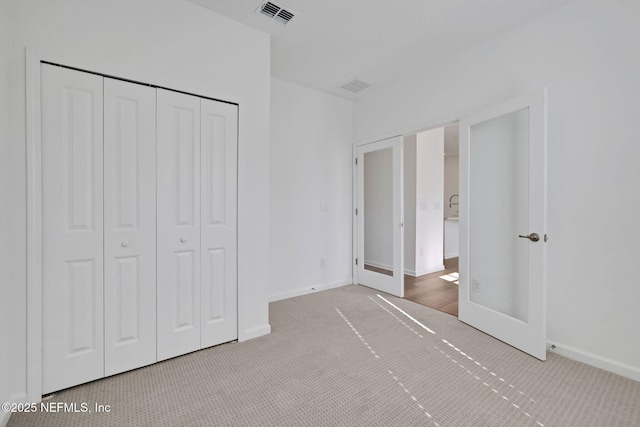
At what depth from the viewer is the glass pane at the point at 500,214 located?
2.44 metres

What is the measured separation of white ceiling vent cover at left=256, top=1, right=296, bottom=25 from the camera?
2.25 m

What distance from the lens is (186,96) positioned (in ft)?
7.20

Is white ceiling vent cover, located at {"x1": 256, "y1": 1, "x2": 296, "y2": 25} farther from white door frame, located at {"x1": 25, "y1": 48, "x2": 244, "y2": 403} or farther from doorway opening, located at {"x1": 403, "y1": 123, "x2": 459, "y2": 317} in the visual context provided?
doorway opening, located at {"x1": 403, "y1": 123, "x2": 459, "y2": 317}

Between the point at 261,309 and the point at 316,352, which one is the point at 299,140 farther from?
the point at 316,352

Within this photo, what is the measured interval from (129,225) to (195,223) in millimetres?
433

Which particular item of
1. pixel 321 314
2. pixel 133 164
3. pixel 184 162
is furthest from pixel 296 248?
pixel 133 164

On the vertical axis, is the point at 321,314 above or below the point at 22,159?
below

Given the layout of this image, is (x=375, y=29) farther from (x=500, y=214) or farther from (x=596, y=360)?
(x=596, y=360)

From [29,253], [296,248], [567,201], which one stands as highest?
[567,201]

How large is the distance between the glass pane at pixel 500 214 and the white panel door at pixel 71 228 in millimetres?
3102

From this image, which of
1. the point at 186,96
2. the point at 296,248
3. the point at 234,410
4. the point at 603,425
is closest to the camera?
the point at 603,425

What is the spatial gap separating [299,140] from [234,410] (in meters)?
2.98

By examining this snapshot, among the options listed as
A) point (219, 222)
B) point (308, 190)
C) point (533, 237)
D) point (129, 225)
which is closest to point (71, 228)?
point (129, 225)

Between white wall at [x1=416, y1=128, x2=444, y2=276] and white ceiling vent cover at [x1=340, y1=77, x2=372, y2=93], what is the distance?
4.78 feet
